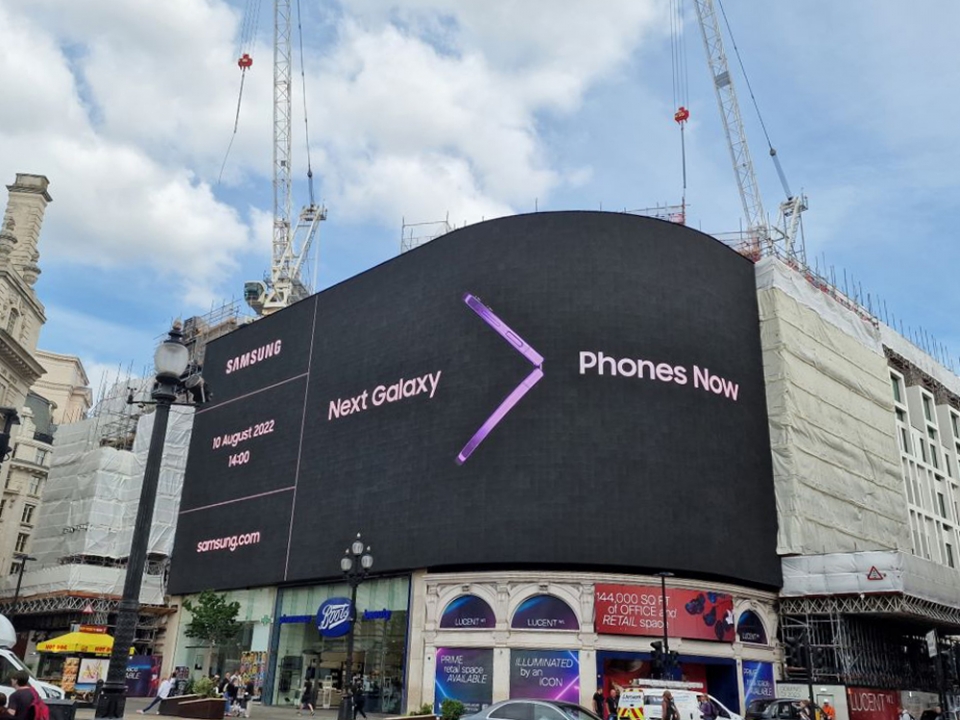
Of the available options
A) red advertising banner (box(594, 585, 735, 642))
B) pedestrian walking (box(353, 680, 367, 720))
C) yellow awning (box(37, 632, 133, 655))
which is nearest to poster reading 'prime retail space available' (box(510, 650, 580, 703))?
red advertising banner (box(594, 585, 735, 642))

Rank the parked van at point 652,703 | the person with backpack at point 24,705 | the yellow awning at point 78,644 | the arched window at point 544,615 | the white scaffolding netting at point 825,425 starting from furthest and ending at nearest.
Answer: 1. the white scaffolding netting at point 825,425
2. the yellow awning at point 78,644
3. the arched window at point 544,615
4. the parked van at point 652,703
5. the person with backpack at point 24,705

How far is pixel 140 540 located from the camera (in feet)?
44.9

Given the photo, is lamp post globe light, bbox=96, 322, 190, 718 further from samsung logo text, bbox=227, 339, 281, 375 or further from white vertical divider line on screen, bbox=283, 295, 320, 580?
samsung logo text, bbox=227, 339, 281, 375

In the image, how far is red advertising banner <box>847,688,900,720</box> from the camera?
41.6 m

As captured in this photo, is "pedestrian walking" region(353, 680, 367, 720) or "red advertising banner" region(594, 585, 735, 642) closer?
"red advertising banner" region(594, 585, 735, 642)

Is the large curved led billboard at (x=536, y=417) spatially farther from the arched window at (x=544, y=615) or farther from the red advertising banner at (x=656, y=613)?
the arched window at (x=544, y=615)

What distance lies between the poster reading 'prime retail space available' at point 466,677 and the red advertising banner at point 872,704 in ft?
57.6

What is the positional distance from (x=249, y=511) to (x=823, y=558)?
112ft

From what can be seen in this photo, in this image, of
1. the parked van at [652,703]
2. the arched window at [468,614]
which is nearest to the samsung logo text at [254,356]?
the arched window at [468,614]

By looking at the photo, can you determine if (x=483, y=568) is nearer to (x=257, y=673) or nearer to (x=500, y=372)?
(x=500, y=372)

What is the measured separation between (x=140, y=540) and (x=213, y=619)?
128ft

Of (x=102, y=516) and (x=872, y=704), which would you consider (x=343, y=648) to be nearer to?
(x=872, y=704)

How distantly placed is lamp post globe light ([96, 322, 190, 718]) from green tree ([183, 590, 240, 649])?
126 ft

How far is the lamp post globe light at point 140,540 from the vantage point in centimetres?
1255
